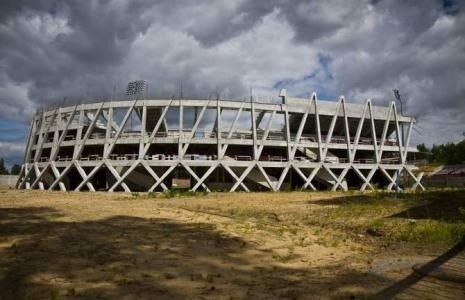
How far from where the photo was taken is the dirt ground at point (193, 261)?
8281 mm

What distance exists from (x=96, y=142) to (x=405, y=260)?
42401 millimetres

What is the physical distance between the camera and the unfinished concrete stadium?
46594 millimetres

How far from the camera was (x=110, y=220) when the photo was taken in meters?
18.9

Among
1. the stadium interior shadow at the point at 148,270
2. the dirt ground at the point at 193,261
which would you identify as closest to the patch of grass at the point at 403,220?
the dirt ground at the point at 193,261

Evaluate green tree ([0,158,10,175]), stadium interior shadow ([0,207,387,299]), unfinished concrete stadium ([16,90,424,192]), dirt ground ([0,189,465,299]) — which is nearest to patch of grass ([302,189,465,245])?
dirt ground ([0,189,465,299])

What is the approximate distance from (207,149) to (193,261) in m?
43.1

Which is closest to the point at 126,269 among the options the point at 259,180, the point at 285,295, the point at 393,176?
the point at 285,295

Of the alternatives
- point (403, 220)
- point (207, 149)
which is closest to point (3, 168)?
point (207, 149)

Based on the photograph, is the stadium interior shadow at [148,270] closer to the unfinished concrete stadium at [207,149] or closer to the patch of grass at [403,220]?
the patch of grass at [403,220]

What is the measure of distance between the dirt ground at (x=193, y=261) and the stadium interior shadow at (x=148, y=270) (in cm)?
2

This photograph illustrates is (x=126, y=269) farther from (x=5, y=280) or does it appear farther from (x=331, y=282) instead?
(x=331, y=282)

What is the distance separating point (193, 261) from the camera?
36.1 feet

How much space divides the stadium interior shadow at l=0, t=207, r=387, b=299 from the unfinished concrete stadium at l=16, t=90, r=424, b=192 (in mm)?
31595

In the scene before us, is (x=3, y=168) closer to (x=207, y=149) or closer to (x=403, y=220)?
(x=207, y=149)
